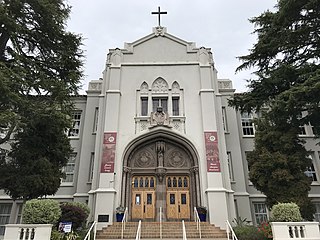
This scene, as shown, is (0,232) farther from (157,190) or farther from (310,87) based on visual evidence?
(310,87)

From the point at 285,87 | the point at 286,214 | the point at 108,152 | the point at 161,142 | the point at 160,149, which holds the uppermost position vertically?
the point at 285,87

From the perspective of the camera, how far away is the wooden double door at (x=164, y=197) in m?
17.3

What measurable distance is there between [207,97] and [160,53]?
5744mm

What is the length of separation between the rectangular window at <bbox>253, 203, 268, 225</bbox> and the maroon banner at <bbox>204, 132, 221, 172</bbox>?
5332 mm

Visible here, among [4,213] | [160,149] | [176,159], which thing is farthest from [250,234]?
[4,213]

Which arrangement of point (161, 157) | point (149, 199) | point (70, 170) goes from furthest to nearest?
point (70, 170)
point (161, 157)
point (149, 199)

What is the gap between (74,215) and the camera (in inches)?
491

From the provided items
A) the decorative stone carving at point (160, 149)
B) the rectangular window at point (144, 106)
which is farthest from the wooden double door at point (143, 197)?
the rectangular window at point (144, 106)

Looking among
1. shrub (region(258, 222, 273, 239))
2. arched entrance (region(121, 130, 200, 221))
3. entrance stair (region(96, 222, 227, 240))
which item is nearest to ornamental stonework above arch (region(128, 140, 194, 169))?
arched entrance (region(121, 130, 200, 221))

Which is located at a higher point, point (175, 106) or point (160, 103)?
point (160, 103)

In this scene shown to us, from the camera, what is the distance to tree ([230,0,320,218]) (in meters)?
13.3

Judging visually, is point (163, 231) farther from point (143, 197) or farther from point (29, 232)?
point (29, 232)

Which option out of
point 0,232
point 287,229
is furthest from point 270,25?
point 0,232

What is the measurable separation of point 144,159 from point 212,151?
4.98 meters
